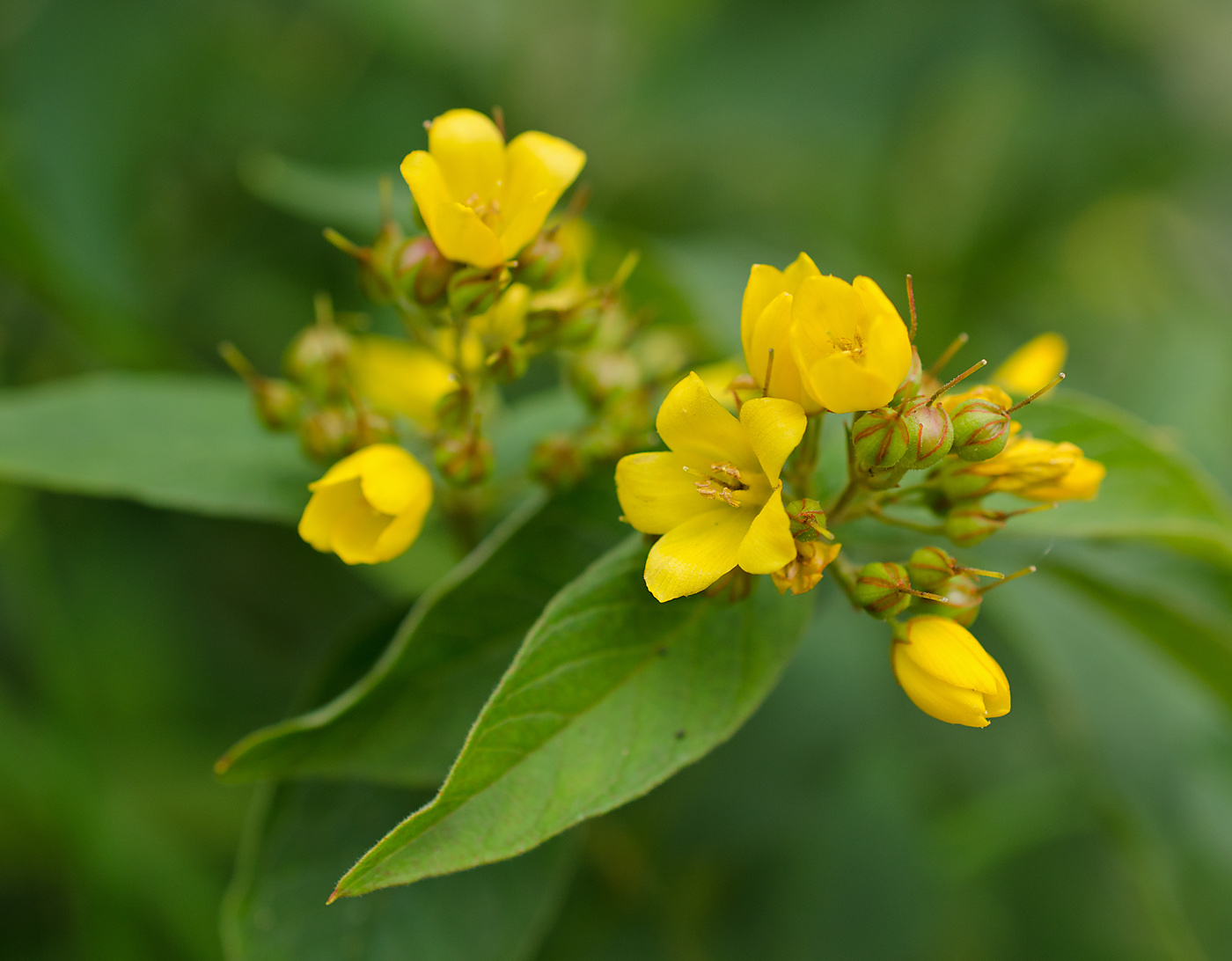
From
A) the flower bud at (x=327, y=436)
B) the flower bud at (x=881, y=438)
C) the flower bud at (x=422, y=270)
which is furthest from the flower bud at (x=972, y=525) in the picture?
the flower bud at (x=327, y=436)

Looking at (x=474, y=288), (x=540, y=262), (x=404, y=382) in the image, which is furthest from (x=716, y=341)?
(x=474, y=288)

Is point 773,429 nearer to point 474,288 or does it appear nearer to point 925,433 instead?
point 925,433

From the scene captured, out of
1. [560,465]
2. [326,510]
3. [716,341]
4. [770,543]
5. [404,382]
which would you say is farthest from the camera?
[716,341]

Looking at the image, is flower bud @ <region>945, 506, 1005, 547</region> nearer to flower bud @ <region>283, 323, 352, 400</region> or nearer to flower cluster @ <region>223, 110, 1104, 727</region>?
flower cluster @ <region>223, 110, 1104, 727</region>

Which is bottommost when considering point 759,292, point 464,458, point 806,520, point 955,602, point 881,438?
point 464,458

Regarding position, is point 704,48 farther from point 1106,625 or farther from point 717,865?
point 717,865

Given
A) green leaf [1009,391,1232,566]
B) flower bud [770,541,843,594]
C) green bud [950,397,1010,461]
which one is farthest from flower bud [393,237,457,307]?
green leaf [1009,391,1232,566]

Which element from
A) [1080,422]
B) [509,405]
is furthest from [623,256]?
[1080,422]
